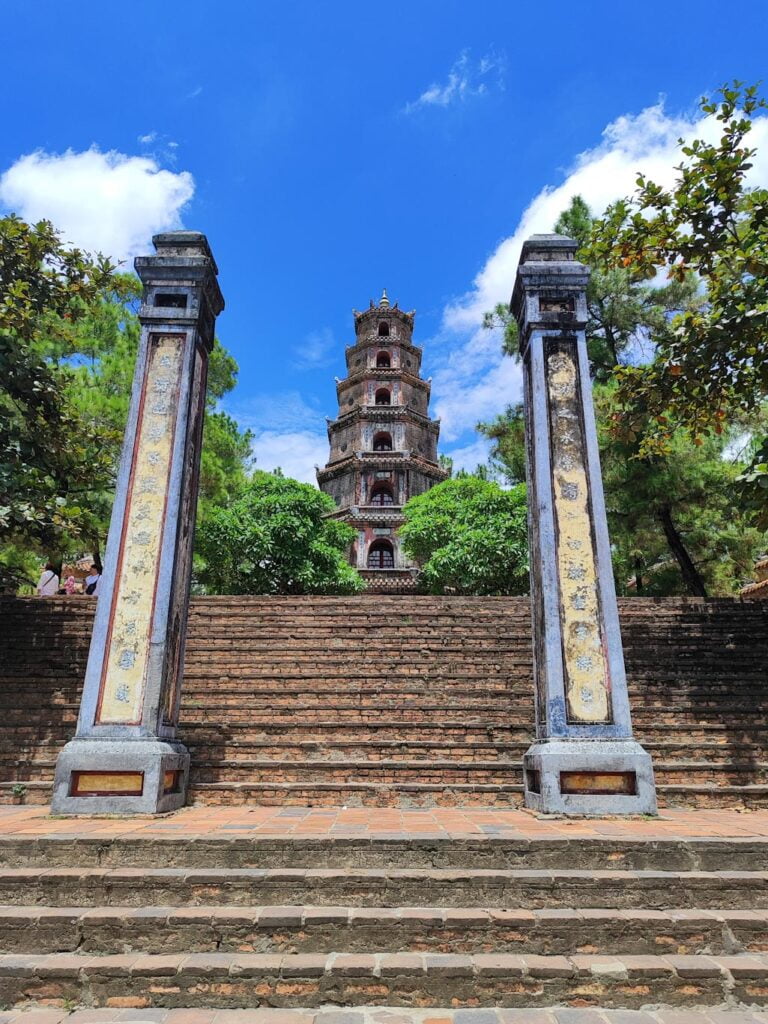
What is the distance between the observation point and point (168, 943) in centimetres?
314

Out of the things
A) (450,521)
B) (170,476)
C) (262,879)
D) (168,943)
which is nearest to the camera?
(168,943)

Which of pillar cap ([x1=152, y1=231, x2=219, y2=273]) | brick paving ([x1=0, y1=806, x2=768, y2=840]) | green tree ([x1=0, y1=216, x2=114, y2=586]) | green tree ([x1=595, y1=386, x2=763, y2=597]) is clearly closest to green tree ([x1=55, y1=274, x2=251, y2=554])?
green tree ([x1=0, y1=216, x2=114, y2=586])

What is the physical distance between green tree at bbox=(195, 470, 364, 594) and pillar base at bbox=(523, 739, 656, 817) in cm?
1322

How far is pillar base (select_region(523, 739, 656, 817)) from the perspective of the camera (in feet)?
15.9

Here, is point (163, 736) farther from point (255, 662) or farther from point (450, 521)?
point (450, 521)

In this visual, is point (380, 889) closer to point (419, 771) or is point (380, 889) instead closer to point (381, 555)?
point (419, 771)

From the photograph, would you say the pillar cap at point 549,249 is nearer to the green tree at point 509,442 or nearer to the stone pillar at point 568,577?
the stone pillar at point 568,577

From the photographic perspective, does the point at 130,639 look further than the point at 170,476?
No

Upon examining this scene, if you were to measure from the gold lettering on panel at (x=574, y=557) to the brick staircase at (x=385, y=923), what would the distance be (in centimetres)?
161

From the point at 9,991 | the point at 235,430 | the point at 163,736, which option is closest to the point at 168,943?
the point at 9,991

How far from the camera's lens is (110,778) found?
4.89 meters

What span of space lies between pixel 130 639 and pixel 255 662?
124 inches

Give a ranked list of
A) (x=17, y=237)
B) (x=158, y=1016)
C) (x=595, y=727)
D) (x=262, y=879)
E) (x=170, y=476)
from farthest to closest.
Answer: (x=17, y=237) < (x=170, y=476) < (x=595, y=727) < (x=262, y=879) < (x=158, y=1016)

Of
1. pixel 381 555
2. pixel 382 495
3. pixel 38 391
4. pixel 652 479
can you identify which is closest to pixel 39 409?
pixel 38 391
